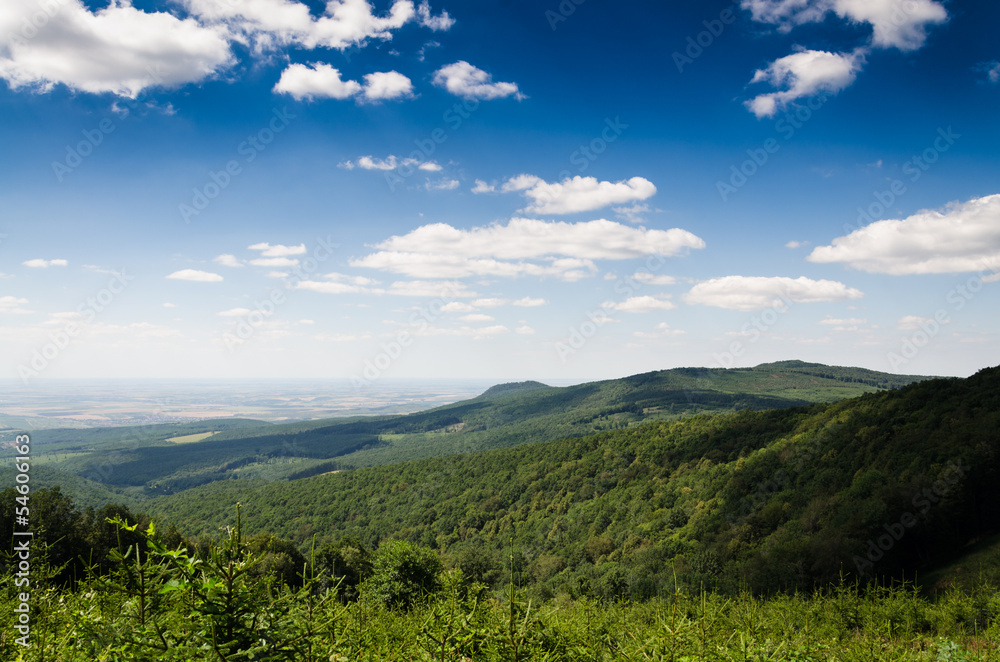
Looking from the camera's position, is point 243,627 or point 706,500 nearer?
point 243,627

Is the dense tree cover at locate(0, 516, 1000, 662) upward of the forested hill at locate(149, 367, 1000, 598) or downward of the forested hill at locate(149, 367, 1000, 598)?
upward

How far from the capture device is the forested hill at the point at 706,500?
40750 mm

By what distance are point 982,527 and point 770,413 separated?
55.9 meters

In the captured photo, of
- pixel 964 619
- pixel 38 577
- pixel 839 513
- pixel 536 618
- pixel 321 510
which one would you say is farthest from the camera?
pixel 321 510

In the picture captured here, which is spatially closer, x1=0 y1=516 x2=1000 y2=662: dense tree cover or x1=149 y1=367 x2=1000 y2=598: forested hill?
x1=0 y1=516 x2=1000 y2=662: dense tree cover

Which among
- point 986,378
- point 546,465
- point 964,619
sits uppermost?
point 986,378

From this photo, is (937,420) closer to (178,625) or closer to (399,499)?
(178,625)

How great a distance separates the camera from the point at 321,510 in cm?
11450

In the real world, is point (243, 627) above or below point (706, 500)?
above

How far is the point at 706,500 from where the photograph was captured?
71500mm

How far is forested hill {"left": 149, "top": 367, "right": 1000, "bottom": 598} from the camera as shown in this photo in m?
40.8

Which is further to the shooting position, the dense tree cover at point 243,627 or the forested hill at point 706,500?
the forested hill at point 706,500

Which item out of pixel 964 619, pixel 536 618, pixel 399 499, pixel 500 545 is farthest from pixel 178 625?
pixel 399 499

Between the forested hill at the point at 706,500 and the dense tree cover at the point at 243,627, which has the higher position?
the dense tree cover at the point at 243,627
